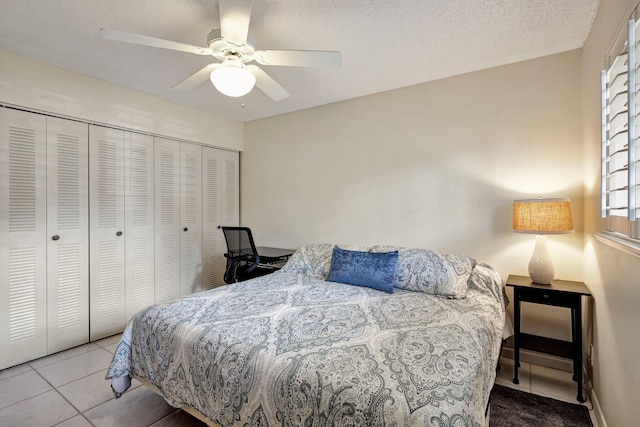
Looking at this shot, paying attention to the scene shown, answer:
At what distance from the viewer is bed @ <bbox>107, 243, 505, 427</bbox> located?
1.09 metres

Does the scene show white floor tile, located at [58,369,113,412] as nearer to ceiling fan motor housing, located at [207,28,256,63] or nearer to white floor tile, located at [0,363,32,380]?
white floor tile, located at [0,363,32,380]

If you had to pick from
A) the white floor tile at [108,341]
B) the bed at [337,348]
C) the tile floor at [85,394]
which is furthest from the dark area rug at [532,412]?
the white floor tile at [108,341]

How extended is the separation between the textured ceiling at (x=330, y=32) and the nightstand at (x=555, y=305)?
173 cm

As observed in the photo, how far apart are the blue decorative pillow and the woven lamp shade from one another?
941mm

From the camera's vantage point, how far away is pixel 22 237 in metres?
2.50

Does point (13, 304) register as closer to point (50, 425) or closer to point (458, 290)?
point (50, 425)

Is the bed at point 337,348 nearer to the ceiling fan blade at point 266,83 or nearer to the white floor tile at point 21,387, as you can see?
the white floor tile at point 21,387

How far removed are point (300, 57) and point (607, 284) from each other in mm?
2123

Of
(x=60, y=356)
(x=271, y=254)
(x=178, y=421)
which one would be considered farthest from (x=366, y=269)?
(x=60, y=356)

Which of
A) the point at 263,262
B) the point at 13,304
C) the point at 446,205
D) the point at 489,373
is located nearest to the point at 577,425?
the point at 489,373

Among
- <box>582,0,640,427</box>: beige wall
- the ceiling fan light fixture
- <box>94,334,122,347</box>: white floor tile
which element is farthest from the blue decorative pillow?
<box>94,334,122,347</box>: white floor tile

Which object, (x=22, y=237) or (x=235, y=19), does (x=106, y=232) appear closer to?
(x=22, y=237)

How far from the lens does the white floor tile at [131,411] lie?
1.83m

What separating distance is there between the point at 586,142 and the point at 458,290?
4.51ft
